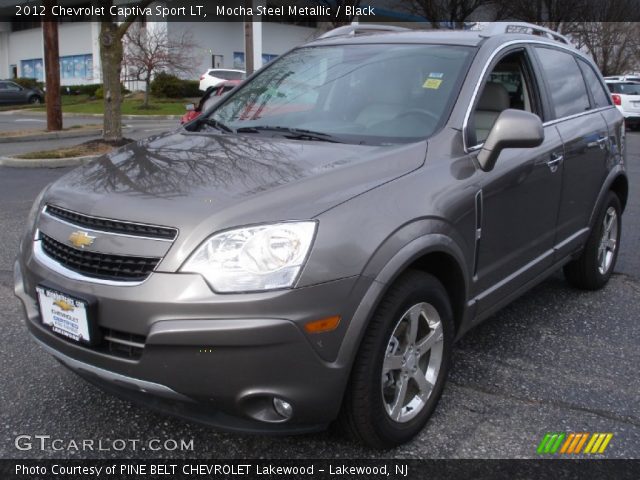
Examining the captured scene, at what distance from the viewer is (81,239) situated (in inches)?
96.7

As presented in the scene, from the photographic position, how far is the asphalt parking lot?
109 inches

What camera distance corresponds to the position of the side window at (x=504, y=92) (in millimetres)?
3428

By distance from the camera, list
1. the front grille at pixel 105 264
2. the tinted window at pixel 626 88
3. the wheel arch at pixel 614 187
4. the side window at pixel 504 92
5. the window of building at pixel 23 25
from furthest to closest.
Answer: the window of building at pixel 23 25
the tinted window at pixel 626 88
the wheel arch at pixel 614 187
the side window at pixel 504 92
the front grille at pixel 105 264

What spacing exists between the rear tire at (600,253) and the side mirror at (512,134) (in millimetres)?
1778

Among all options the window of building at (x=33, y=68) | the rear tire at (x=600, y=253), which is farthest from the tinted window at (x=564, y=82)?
the window of building at (x=33, y=68)

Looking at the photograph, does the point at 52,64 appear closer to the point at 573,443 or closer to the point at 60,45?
the point at 573,443

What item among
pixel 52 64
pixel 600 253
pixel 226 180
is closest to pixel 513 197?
pixel 226 180

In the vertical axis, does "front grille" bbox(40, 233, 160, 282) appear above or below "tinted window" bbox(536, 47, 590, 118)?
below

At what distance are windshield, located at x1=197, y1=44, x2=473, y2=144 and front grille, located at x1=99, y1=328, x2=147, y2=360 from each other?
1.36 meters

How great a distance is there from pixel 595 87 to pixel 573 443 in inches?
115

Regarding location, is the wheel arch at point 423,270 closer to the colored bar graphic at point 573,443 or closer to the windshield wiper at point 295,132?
the colored bar graphic at point 573,443

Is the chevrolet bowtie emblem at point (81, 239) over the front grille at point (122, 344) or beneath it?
over

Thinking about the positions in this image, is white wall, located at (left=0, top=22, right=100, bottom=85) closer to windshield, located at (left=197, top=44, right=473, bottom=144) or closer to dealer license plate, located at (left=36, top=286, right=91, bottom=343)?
windshield, located at (left=197, top=44, right=473, bottom=144)

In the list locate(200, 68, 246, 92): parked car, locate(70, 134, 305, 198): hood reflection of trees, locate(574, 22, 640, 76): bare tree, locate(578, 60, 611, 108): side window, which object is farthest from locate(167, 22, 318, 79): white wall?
locate(70, 134, 305, 198): hood reflection of trees
